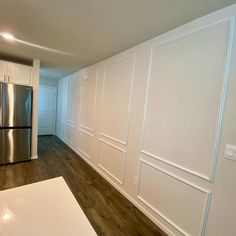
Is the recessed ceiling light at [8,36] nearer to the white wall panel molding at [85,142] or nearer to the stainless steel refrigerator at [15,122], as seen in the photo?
the stainless steel refrigerator at [15,122]

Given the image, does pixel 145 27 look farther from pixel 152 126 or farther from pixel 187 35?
pixel 152 126

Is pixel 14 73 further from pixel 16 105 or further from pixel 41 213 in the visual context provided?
pixel 41 213

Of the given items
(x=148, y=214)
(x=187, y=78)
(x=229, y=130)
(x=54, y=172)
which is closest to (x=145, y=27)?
(x=187, y=78)

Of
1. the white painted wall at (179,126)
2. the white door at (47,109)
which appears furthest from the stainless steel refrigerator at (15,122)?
the white door at (47,109)

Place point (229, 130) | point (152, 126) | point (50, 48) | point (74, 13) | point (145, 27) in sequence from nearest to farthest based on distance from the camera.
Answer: point (229, 130) → point (74, 13) → point (145, 27) → point (152, 126) → point (50, 48)

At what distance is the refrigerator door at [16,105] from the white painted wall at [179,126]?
74.9 inches

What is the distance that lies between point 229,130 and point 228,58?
25.4 inches

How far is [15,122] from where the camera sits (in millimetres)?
3314

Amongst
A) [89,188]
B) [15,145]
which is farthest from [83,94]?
[89,188]

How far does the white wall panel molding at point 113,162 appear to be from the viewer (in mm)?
2635

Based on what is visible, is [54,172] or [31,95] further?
[31,95]

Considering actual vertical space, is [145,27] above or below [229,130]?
above

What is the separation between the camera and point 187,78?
5.50 feet

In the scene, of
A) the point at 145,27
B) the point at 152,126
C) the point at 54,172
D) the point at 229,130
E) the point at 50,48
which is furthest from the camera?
the point at 54,172
